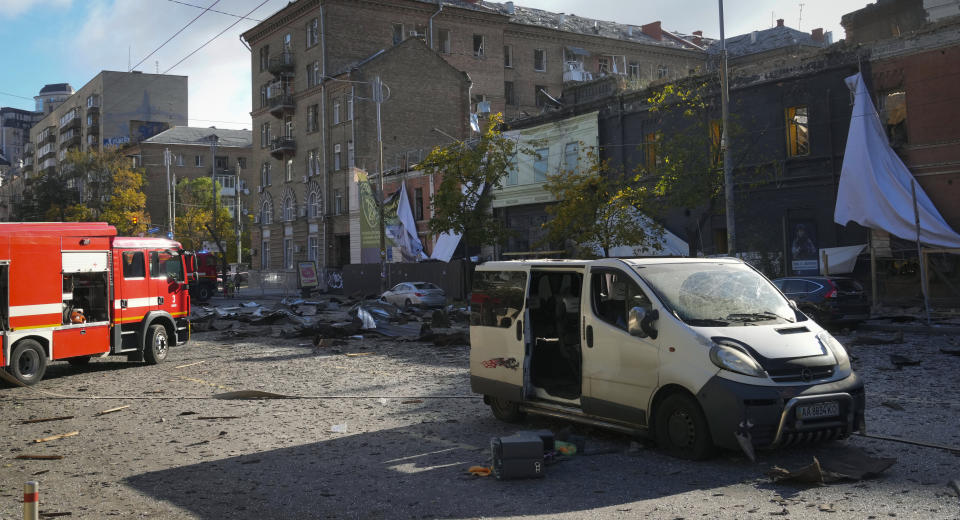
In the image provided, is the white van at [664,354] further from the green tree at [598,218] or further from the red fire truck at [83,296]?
the green tree at [598,218]

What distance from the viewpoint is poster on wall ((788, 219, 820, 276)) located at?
101 feet

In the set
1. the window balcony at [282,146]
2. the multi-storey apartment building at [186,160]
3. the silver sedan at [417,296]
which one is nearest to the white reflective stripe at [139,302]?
the silver sedan at [417,296]

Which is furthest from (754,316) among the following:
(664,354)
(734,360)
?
(664,354)

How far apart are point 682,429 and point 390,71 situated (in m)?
53.8

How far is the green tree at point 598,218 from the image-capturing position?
105 ft

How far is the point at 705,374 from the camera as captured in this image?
7.43 m

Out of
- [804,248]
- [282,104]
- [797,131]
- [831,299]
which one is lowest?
[831,299]

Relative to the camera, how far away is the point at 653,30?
75062mm

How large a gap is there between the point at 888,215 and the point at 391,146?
124 feet

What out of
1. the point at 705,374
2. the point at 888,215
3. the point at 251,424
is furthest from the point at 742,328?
the point at 888,215

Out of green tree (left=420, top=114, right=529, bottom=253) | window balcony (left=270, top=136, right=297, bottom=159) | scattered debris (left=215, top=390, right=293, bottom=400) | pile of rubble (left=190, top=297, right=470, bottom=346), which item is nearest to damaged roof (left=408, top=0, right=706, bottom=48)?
window balcony (left=270, top=136, right=297, bottom=159)

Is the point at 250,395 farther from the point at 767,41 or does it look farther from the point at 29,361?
the point at 767,41

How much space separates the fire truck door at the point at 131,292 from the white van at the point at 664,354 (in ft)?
31.9

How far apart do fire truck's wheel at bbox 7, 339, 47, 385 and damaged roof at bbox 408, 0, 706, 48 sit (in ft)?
175
